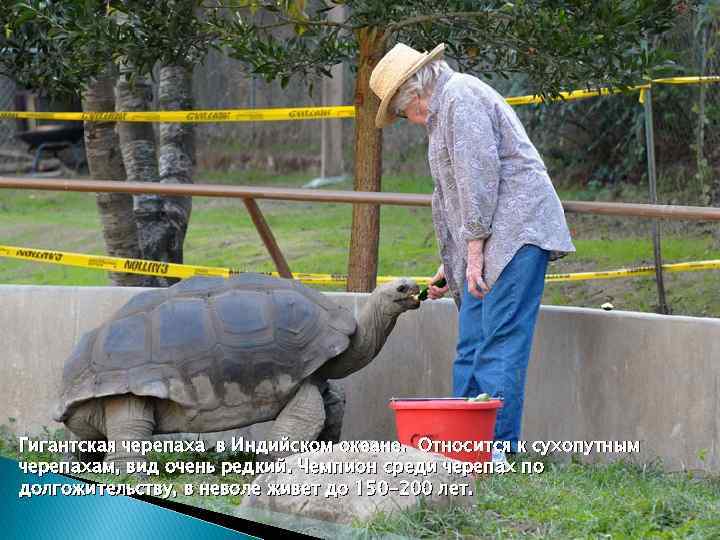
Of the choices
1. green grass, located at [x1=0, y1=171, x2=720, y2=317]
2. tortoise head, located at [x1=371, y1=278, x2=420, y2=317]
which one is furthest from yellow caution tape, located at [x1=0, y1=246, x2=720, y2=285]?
tortoise head, located at [x1=371, y1=278, x2=420, y2=317]

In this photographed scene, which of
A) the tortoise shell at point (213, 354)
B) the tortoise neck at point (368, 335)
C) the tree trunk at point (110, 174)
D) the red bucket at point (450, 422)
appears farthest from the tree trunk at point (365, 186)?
the red bucket at point (450, 422)

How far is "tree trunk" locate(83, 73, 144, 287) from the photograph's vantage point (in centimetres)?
933

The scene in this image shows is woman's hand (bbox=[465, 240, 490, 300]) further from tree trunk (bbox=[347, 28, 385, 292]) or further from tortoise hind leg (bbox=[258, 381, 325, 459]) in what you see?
tree trunk (bbox=[347, 28, 385, 292])

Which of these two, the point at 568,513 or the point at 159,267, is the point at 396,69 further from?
the point at 159,267

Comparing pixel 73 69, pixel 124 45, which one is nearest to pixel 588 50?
pixel 124 45

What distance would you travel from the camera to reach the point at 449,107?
17.8 ft

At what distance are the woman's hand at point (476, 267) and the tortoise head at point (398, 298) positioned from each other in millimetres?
646

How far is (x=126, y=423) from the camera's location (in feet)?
19.7

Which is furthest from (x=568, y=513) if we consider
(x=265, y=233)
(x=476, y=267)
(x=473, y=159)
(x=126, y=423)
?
(x=265, y=233)

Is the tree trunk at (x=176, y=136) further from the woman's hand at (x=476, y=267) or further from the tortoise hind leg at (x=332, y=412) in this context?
the woman's hand at (x=476, y=267)

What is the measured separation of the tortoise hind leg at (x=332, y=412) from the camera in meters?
6.35

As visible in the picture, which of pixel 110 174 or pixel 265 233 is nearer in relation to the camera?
pixel 265 233

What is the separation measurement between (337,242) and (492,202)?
7013 millimetres

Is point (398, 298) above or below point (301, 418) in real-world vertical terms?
above
